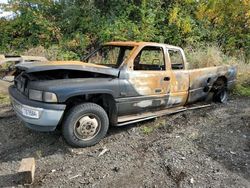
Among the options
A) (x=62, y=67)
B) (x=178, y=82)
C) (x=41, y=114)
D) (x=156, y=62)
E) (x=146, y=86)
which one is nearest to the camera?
(x=41, y=114)

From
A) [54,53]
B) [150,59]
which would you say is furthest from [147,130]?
[54,53]

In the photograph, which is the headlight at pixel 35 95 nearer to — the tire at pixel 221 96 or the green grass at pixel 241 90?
the tire at pixel 221 96

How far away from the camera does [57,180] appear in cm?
373

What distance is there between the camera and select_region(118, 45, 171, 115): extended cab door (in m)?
5.03

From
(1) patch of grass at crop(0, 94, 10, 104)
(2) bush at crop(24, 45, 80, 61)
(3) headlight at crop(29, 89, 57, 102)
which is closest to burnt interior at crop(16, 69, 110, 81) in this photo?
(3) headlight at crop(29, 89, 57, 102)

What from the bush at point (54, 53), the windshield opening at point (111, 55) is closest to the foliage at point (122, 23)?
the bush at point (54, 53)

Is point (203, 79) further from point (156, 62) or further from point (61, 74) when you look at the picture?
point (61, 74)

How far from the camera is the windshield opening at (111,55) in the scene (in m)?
5.60

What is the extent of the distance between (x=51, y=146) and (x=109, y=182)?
1.46m

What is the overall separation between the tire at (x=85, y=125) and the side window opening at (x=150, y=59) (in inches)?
57.8

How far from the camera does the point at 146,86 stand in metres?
5.24

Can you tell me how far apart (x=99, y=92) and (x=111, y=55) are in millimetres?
2369

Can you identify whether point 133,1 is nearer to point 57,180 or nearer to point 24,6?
point 24,6

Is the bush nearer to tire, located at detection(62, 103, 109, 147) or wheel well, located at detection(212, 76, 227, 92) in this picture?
wheel well, located at detection(212, 76, 227, 92)
